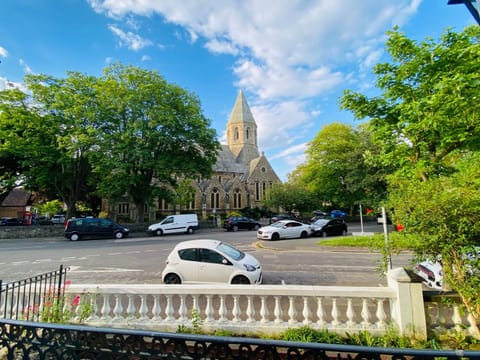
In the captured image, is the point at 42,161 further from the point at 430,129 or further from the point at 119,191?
the point at 430,129

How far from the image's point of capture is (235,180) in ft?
157

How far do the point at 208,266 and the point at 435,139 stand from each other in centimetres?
846

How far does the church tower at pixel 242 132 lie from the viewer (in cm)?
5966

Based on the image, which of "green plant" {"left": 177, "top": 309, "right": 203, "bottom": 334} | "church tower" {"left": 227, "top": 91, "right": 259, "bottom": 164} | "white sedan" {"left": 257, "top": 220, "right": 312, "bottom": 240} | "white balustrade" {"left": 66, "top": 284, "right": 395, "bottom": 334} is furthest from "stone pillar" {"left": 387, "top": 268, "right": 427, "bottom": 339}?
"church tower" {"left": 227, "top": 91, "right": 259, "bottom": 164}

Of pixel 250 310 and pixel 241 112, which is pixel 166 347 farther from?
pixel 241 112

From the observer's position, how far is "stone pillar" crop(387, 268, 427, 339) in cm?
414

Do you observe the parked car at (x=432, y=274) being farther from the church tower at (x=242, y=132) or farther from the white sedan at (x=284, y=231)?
the church tower at (x=242, y=132)

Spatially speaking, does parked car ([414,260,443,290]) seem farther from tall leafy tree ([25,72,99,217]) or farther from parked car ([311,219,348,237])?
tall leafy tree ([25,72,99,217])

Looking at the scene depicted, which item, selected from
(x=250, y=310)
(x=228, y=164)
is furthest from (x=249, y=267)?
(x=228, y=164)

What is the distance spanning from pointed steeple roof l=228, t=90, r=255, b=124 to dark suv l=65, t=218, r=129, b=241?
44.9m

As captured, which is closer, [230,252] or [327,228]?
[230,252]

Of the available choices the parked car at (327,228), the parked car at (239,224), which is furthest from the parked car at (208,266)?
the parked car at (239,224)

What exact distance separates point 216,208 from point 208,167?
20.9 meters

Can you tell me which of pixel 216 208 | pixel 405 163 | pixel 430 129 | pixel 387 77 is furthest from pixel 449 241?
pixel 216 208
